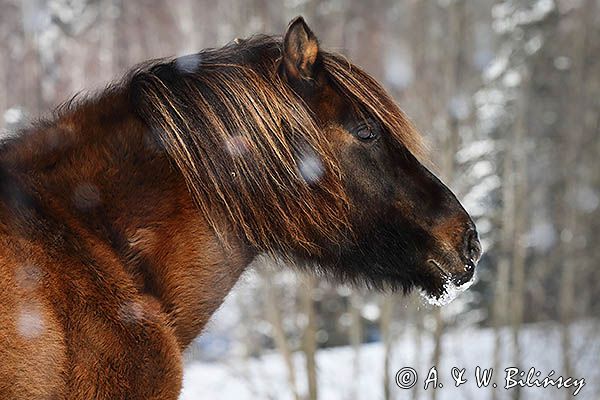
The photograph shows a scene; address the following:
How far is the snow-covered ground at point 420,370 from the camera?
10.4 m

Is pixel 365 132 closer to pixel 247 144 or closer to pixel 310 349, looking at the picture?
pixel 247 144

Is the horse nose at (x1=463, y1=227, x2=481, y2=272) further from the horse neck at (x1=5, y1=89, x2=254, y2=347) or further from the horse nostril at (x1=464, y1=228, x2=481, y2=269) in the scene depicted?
the horse neck at (x1=5, y1=89, x2=254, y2=347)

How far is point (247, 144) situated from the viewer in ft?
8.57

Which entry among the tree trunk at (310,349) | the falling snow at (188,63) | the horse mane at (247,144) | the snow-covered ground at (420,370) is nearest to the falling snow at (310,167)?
the horse mane at (247,144)

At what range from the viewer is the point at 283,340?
901 centimetres

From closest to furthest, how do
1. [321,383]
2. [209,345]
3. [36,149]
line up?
[36,149], [321,383], [209,345]

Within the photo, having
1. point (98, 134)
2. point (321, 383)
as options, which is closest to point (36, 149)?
point (98, 134)

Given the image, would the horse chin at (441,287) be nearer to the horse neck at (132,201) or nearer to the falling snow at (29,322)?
the horse neck at (132,201)

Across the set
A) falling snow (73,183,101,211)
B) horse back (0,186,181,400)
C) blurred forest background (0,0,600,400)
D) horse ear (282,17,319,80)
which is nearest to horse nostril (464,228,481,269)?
horse ear (282,17,319,80)

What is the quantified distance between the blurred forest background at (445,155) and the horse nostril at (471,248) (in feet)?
17.5

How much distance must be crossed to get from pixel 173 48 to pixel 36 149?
52.0 ft

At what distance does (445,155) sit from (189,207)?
23.6ft

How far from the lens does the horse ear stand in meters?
2.67

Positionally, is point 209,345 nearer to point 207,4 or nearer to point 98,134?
point 207,4
